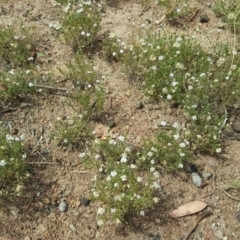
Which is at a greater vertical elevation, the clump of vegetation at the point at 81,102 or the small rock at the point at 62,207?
the clump of vegetation at the point at 81,102

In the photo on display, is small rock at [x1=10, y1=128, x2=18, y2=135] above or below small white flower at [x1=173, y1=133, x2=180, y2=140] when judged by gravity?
below

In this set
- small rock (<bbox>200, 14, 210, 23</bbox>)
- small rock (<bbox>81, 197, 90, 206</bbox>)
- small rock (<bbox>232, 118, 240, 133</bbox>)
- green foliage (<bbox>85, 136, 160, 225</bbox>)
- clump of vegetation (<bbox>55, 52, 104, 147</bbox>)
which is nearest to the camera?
green foliage (<bbox>85, 136, 160, 225</bbox>)

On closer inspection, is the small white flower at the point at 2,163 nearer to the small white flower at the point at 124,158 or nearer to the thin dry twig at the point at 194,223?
the small white flower at the point at 124,158

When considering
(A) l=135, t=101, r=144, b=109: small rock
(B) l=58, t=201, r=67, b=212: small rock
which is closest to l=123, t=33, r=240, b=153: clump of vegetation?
(A) l=135, t=101, r=144, b=109: small rock

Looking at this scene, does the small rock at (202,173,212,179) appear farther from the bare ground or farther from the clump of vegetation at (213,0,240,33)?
the clump of vegetation at (213,0,240,33)

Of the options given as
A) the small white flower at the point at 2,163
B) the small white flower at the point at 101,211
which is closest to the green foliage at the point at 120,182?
the small white flower at the point at 101,211

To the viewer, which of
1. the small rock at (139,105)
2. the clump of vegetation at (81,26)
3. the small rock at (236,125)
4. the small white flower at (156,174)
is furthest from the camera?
the clump of vegetation at (81,26)
